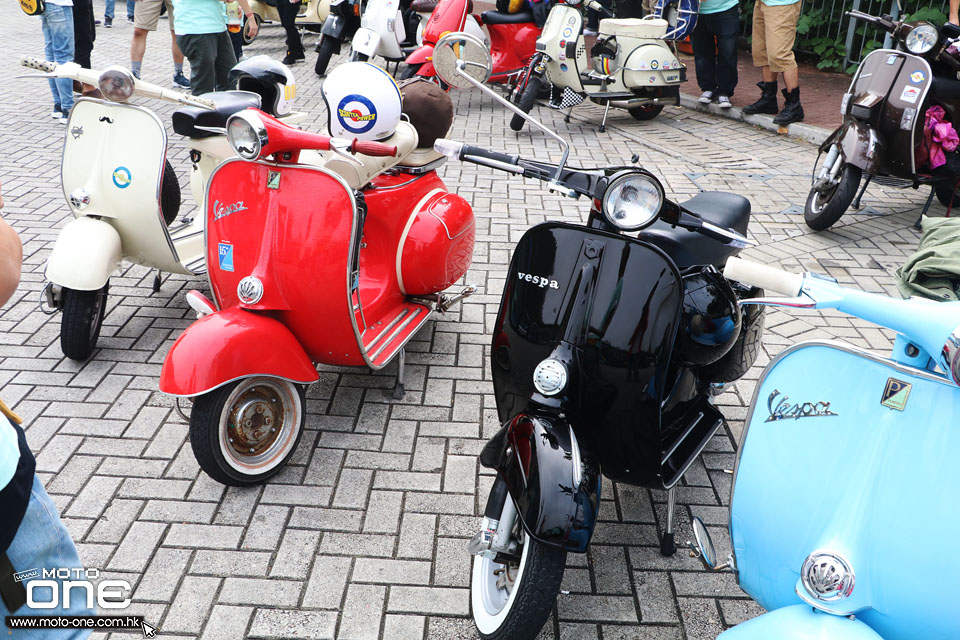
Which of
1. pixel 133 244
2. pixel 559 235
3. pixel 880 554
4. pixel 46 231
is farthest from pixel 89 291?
pixel 880 554

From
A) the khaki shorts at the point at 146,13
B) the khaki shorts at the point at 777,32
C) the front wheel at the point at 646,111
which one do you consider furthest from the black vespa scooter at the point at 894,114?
the khaki shorts at the point at 146,13

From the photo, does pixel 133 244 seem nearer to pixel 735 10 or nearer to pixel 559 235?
pixel 559 235

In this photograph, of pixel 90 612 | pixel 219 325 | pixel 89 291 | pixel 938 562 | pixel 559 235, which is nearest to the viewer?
pixel 938 562

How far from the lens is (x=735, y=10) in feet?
23.8

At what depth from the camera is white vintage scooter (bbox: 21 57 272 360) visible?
333cm

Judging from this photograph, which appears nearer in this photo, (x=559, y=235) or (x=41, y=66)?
(x=559, y=235)

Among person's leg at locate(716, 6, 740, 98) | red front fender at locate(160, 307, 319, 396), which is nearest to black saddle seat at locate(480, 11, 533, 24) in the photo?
person's leg at locate(716, 6, 740, 98)

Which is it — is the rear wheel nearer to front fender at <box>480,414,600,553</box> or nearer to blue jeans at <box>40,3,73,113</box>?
front fender at <box>480,414,600,553</box>

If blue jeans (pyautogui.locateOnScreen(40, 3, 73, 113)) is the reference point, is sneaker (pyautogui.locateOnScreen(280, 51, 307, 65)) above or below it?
below

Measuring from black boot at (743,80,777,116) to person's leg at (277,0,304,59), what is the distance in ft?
19.6

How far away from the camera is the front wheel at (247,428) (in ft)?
8.34

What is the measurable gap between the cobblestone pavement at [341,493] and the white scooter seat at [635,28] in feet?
10.7

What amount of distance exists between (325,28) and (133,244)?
6513 mm

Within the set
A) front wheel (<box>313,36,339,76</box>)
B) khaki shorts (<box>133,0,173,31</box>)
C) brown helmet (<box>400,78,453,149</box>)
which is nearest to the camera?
brown helmet (<box>400,78,453,149</box>)
